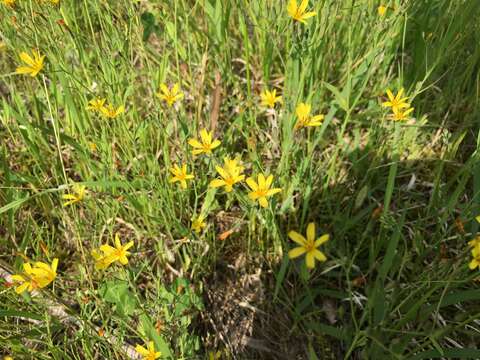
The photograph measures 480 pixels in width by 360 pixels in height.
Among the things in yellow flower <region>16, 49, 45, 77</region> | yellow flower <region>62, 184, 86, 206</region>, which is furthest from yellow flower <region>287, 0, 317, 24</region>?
yellow flower <region>62, 184, 86, 206</region>

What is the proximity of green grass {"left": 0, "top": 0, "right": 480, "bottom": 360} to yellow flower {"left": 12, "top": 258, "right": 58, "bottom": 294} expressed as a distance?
0.13 metres

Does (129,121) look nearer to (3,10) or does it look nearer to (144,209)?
(144,209)

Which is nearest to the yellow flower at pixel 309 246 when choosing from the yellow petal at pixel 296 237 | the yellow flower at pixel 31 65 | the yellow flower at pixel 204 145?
the yellow petal at pixel 296 237

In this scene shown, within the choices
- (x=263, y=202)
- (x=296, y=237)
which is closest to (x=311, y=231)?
(x=296, y=237)

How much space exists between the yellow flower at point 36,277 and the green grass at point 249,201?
0.13 metres

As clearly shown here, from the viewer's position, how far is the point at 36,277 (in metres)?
1.20

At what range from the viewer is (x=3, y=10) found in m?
1.79

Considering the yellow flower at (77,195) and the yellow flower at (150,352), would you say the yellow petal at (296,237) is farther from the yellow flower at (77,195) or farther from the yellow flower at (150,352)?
the yellow flower at (77,195)

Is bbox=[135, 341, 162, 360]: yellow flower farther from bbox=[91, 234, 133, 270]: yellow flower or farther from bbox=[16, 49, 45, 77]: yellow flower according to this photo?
bbox=[16, 49, 45, 77]: yellow flower

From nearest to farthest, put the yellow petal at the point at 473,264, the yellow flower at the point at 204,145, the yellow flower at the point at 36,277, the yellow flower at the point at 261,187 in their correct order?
the yellow petal at the point at 473,264
the yellow flower at the point at 36,277
the yellow flower at the point at 261,187
the yellow flower at the point at 204,145

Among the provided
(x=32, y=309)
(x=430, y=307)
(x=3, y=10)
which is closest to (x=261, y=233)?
(x=430, y=307)

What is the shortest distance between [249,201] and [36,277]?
2.52ft

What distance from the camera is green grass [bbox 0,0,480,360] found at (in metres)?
1.35

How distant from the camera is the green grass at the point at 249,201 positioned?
1348 millimetres
